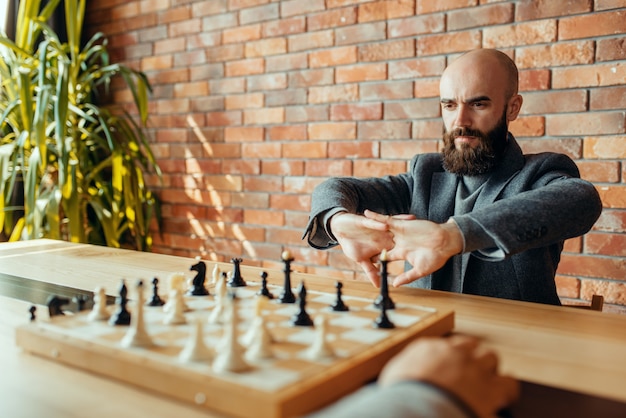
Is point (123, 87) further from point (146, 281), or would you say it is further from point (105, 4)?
point (146, 281)

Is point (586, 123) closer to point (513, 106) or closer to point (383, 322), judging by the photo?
point (513, 106)

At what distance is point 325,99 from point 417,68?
498mm

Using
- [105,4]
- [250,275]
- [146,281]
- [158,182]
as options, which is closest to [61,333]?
[146,281]

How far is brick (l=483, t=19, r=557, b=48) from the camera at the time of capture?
2236 mm

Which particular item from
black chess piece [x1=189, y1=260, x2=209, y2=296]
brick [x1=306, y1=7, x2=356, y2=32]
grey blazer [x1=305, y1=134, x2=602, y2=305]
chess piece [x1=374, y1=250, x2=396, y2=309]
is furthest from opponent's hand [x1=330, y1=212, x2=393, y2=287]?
brick [x1=306, y1=7, x2=356, y2=32]

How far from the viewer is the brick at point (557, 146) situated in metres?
2.21

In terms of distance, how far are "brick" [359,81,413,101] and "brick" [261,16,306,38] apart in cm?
48

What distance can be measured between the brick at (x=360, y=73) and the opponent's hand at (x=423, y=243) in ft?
4.78

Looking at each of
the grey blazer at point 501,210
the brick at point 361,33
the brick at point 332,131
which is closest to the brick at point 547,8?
the brick at point 361,33

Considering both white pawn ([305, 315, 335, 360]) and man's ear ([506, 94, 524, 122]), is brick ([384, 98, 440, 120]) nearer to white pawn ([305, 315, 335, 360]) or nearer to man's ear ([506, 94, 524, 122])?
man's ear ([506, 94, 524, 122])

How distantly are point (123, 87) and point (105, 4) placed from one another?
567mm

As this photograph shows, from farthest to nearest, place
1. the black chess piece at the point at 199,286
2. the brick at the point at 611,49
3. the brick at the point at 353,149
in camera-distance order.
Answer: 1. the brick at the point at 353,149
2. the brick at the point at 611,49
3. the black chess piece at the point at 199,286

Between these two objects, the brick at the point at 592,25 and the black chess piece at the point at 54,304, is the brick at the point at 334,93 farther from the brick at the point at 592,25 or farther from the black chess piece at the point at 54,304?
the black chess piece at the point at 54,304

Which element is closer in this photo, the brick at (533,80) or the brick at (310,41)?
the brick at (533,80)
